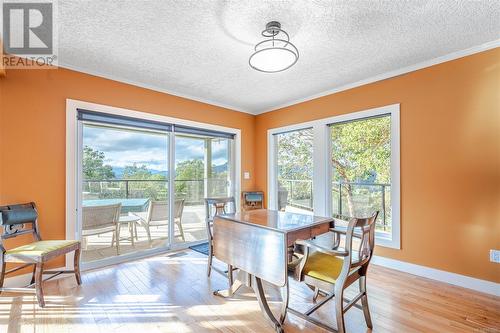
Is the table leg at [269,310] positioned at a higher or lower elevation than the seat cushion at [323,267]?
lower

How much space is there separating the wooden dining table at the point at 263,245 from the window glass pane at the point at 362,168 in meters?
1.47

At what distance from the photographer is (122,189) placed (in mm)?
3324

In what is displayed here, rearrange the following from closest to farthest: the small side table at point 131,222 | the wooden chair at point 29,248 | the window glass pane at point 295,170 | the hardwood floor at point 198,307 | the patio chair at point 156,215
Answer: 1. the hardwood floor at point 198,307
2. the wooden chair at point 29,248
3. the small side table at point 131,222
4. the patio chair at point 156,215
5. the window glass pane at point 295,170

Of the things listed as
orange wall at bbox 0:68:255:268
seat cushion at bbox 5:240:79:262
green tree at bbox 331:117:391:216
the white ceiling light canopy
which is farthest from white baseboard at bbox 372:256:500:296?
orange wall at bbox 0:68:255:268

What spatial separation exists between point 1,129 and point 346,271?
340 cm

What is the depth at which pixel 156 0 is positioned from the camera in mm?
1815

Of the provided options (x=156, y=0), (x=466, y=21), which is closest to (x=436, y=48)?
(x=466, y=21)

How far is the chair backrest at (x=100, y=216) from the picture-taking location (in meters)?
3.04

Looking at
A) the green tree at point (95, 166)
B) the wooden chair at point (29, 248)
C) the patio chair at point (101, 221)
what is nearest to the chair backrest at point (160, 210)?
the patio chair at point (101, 221)

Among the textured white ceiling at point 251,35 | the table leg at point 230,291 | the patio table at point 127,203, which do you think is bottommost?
the table leg at point 230,291

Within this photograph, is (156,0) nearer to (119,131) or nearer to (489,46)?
(119,131)

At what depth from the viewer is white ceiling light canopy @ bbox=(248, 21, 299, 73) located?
6.72 ft

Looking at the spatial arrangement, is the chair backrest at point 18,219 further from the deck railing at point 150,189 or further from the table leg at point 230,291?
the table leg at point 230,291

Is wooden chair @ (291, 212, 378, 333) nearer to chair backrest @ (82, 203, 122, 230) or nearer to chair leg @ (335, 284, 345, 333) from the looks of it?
chair leg @ (335, 284, 345, 333)
